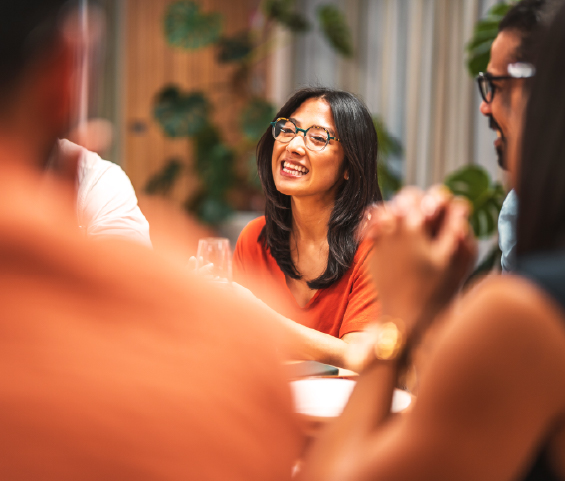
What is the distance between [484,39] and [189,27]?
2.45 meters

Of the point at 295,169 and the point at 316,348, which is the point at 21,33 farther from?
the point at 295,169

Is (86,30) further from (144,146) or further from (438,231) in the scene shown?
(144,146)

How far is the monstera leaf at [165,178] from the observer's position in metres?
5.12

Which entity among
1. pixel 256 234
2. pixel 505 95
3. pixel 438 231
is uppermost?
pixel 505 95

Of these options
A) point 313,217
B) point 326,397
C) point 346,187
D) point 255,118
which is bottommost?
point 326,397

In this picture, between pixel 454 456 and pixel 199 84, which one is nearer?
pixel 454 456

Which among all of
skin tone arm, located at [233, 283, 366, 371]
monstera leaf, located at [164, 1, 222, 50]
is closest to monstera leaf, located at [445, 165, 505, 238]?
skin tone arm, located at [233, 283, 366, 371]

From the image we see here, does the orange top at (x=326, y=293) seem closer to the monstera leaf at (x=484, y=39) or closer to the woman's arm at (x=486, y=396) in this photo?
the woman's arm at (x=486, y=396)

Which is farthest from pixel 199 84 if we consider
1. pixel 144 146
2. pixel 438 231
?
pixel 438 231

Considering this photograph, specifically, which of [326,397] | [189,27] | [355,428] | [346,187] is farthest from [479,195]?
[355,428]

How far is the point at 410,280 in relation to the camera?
0.70m

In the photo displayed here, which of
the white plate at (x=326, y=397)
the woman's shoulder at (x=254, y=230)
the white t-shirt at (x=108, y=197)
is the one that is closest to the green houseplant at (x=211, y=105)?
the woman's shoulder at (x=254, y=230)

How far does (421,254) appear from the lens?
2.28ft

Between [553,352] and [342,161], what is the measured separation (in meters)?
1.34
